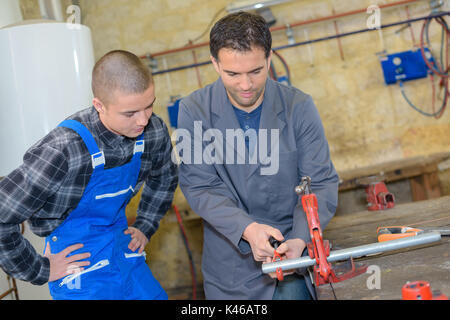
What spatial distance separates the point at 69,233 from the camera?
1.82 metres

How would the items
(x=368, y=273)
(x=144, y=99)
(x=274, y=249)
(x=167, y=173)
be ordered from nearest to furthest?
(x=368, y=273), (x=274, y=249), (x=144, y=99), (x=167, y=173)

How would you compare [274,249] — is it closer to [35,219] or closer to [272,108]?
[272,108]

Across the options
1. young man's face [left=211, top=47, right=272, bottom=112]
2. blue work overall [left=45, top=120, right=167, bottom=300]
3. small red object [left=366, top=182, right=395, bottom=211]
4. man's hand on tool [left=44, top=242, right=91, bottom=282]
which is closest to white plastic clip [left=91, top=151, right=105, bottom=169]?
blue work overall [left=45, top=120, right=167, bottom=300]

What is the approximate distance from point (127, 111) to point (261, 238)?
0.65 meters

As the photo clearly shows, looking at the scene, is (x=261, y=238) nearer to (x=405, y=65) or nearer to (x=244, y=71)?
(x=244, y=71)

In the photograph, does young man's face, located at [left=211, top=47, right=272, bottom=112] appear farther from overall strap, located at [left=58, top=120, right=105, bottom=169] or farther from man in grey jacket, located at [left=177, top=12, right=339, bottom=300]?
overall strap, located at [left=58, top=120, right=105, bottom=169]

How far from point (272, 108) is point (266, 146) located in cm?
16

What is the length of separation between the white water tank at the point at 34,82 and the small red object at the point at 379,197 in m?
1.70

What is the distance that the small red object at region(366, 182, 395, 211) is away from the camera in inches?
99.6

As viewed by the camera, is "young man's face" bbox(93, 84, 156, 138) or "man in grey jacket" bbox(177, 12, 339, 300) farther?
"man in grey jacket" bbox(177, 12, 339, 300)

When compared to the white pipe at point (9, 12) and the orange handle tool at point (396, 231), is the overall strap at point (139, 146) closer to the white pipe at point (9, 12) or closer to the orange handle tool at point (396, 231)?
the orange handle tool at point (396, 231)

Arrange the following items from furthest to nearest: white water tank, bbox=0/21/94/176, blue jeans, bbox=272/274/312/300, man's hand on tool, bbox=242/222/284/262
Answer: white water tank, bbox=0/21/94/176
blue jeans, bbox=272/274/312/300
man's hand on tool, bbox=242/222/284/262

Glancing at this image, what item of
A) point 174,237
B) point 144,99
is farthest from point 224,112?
point 174,237

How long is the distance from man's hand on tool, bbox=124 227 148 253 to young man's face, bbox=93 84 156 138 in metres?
0.50
